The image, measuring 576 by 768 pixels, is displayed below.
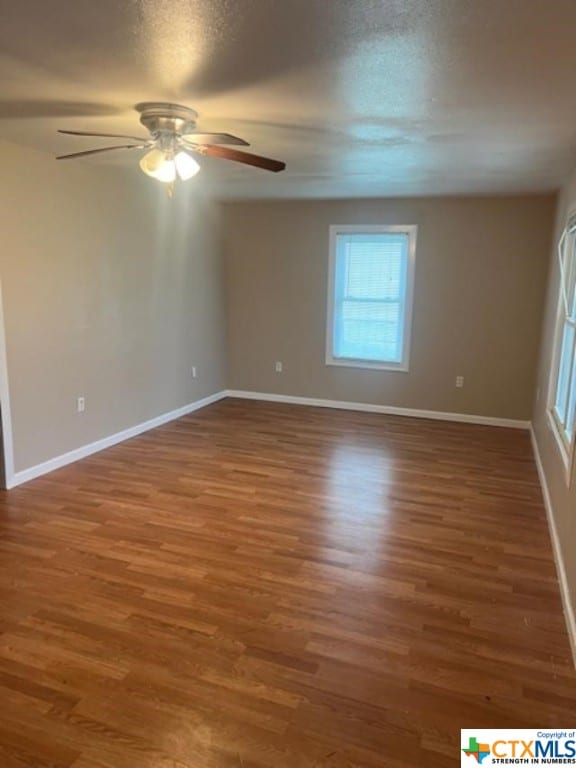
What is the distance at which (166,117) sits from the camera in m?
2.64

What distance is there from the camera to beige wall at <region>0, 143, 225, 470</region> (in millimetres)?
3582

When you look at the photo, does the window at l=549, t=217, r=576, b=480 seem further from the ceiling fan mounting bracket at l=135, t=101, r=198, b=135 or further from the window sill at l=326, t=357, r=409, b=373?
the ceiling fan mounting bracket at l=135, t=101, r=198, b=135

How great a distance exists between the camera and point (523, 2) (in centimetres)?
151

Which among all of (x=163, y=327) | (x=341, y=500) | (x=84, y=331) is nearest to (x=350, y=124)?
(x=341, y=500)

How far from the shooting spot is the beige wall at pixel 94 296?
3582 mm

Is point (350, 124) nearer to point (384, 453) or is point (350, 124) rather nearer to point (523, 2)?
point (523, 2)

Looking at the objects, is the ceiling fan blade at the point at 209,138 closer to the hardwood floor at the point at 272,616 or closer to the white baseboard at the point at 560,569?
the hardwood floor at the point at 272,616

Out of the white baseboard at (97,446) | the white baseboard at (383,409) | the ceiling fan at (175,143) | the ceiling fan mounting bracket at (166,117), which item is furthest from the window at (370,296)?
the ceiling fan mounting bracket at (166,117)

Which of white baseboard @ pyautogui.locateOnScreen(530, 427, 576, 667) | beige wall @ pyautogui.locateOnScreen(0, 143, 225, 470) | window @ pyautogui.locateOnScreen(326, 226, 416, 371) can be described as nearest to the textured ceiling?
beige wall @ pyautogui.locateOnScreen(0, 143, 225, 470)

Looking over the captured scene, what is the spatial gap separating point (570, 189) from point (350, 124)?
78.5 inches

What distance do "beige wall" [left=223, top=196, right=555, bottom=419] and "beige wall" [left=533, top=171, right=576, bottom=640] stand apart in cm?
40

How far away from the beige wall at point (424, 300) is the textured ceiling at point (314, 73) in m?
1.71

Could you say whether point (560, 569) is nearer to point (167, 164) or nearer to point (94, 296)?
point (167, 164)

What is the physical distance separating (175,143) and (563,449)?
108 inches
